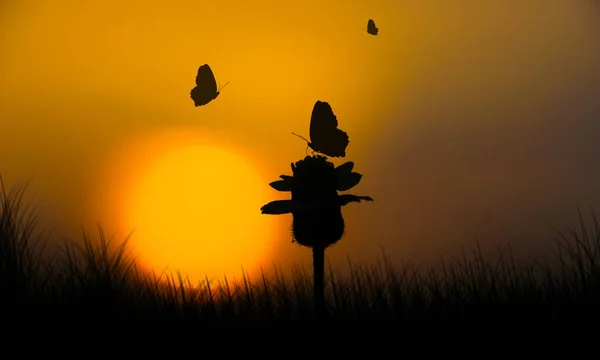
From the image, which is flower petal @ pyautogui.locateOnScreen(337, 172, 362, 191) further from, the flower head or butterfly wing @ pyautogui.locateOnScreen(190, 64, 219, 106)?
butterfly wing @ pyautogui.locateOnScreen(190, 64, 219, 106)

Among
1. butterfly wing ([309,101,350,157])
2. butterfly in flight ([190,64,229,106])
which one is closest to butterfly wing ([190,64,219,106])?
butterfly in flight ([190,64,229,106])

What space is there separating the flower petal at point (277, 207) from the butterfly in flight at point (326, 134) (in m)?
0.59

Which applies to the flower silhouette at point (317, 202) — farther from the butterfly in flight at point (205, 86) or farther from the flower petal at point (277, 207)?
the butterfly in flight at point (205, 86)

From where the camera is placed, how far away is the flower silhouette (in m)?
6.51

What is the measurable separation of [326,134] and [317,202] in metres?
0.71

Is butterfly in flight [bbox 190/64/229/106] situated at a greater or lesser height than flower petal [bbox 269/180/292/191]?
greater

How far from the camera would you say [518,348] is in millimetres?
6344

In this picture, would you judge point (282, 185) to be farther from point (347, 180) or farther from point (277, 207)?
point (347, 180)

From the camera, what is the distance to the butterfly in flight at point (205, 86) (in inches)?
333

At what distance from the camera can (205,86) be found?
28.8 feet

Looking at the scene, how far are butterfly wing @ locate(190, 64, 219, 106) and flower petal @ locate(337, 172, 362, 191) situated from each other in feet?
7.26

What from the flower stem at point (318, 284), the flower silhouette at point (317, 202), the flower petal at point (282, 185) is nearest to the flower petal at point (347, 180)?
the flower silhouette at point (317, 202)

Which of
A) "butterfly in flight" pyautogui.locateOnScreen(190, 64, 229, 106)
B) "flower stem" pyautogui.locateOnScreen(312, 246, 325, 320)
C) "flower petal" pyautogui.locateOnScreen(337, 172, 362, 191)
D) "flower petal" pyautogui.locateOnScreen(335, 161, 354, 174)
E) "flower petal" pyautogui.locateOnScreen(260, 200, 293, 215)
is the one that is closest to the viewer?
"flower petal" pyautogui.locateOnScreen(260, 200, 293, 215)

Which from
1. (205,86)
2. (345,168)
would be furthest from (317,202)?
(205,86)
